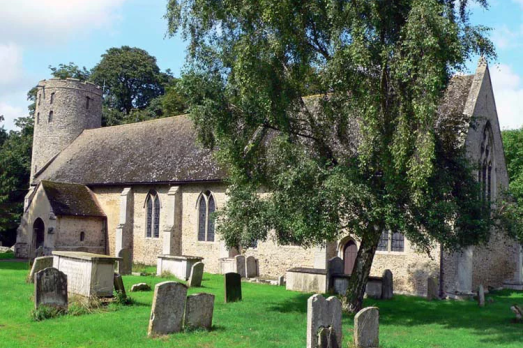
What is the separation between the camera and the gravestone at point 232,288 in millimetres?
16453

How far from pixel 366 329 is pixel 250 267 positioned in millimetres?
14106

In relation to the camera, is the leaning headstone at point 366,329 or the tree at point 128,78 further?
the tree at point 128,78

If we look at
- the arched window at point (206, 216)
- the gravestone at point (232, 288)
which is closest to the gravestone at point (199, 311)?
the gravestone at point (232, 288)

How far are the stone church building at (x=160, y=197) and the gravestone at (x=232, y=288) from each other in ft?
22.8

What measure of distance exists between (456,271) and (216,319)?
11204mm

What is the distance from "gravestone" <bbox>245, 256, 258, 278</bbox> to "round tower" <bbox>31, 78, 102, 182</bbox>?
21731 millimetres

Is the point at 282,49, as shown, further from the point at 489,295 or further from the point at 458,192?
the point at 489,295

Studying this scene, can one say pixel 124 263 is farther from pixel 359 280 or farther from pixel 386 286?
pixel 359 280

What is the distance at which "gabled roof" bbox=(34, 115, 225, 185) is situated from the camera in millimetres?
29062

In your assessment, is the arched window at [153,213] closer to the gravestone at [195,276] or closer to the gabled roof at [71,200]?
the gabled roof at [71,200]

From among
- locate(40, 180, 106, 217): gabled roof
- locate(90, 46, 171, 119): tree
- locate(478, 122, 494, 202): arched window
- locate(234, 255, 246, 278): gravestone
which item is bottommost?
locate(234, 255, 246, 278): gravestone

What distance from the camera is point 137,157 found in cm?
3275

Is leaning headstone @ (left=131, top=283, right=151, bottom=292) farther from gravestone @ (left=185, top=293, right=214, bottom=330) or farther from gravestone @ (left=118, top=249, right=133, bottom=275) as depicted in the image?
gravestone @ (left=185, top=293, right=214, bottom=330)

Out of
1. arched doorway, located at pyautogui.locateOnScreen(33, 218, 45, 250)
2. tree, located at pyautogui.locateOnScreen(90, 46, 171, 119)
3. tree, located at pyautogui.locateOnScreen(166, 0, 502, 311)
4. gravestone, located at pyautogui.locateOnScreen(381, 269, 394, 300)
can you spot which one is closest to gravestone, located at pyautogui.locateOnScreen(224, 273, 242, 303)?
tree, located at pyautogui.locateOnScreen(166, 0, 502, 311)
